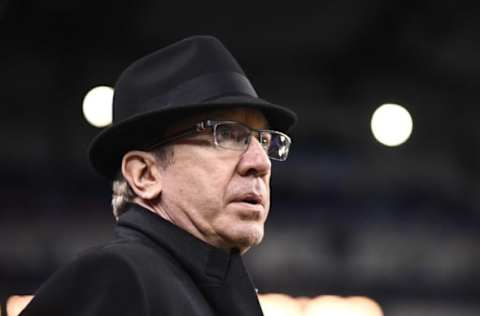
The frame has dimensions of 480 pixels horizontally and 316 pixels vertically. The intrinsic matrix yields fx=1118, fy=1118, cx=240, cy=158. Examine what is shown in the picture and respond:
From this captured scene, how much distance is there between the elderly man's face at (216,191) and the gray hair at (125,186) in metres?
0.01

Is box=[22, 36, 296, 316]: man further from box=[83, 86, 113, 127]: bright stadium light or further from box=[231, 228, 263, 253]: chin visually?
box=[83, 86, 113, 127]: bright stadium light

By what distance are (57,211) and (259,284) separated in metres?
1.38

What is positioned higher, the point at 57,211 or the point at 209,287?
the point at 209,287

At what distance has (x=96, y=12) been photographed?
5.69 metres

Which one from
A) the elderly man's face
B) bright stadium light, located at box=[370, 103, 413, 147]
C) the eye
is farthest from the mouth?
bright stadium light, located at box=[370, 103, 413, 147]

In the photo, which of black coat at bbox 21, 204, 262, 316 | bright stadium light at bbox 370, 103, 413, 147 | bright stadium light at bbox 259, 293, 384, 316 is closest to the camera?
black coat at bbox 21, 204, 262, 316

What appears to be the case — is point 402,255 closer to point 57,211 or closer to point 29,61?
point 57,211

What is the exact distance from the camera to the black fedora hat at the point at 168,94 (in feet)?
5.96

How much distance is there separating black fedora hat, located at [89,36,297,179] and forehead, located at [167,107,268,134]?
0.02 m

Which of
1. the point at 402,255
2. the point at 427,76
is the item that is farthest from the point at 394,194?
the point at 427,76

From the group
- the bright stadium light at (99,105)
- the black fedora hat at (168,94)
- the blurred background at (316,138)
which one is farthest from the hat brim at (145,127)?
the bright stadium light at (99,105)

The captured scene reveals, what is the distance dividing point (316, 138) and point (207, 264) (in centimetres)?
574

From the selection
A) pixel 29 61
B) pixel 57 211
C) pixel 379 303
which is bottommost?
pixel 379 303

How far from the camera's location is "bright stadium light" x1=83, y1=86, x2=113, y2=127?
6004mm
